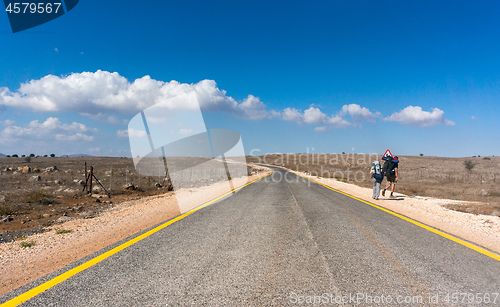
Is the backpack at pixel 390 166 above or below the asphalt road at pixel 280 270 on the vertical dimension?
above

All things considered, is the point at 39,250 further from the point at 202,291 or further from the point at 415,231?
the point at 415,231

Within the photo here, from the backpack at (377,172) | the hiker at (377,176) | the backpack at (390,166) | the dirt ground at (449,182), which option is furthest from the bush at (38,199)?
the dirt ground at (449,182)

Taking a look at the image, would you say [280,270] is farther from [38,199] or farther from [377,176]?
[38,199]

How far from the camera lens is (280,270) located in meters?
3.53

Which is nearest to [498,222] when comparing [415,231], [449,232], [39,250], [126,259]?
[449,232]

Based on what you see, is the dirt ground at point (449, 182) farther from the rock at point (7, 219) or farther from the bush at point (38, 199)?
the bush at point (38, 199)

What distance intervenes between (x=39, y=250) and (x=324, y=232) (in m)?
5.43

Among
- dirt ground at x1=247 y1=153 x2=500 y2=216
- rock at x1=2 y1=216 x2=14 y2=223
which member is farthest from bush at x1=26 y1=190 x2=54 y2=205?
dirt ground at x1=247 y1=153 x2=500 y2=216

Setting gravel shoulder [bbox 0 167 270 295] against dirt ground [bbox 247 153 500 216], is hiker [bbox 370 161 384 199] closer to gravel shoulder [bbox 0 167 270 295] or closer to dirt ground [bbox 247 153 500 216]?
dirt ground [bbox 247 153 500 216]

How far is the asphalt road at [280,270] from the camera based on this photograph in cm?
279

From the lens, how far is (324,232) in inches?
221

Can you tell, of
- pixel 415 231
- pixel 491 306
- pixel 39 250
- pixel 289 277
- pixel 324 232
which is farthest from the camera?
pixel 415 231

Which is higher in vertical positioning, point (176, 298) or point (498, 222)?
point (176, 298)

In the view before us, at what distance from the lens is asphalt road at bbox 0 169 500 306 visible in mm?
2789
